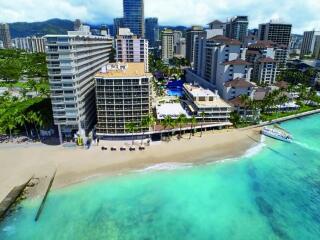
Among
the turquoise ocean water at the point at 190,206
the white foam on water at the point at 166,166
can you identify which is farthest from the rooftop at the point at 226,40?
the white foam on water at the point at 166,166

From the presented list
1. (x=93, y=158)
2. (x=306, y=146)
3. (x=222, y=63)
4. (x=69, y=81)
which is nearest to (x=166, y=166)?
(x=93, y=158)

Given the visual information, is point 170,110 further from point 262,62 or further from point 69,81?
point 262,62

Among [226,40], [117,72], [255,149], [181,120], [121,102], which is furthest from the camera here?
[226,40]

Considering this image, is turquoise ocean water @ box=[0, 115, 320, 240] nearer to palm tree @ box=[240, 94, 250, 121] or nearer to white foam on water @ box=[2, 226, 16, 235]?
white foam on water @ box=[2, 226, 16, 235]

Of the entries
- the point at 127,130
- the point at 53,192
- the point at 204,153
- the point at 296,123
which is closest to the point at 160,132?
the point at 127,130

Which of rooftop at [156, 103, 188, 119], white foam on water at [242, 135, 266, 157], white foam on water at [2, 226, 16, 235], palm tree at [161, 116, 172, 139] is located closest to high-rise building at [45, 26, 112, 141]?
palm tree at [161, 116, 172, 139]

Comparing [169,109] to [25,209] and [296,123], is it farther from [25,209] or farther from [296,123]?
[25,209]
